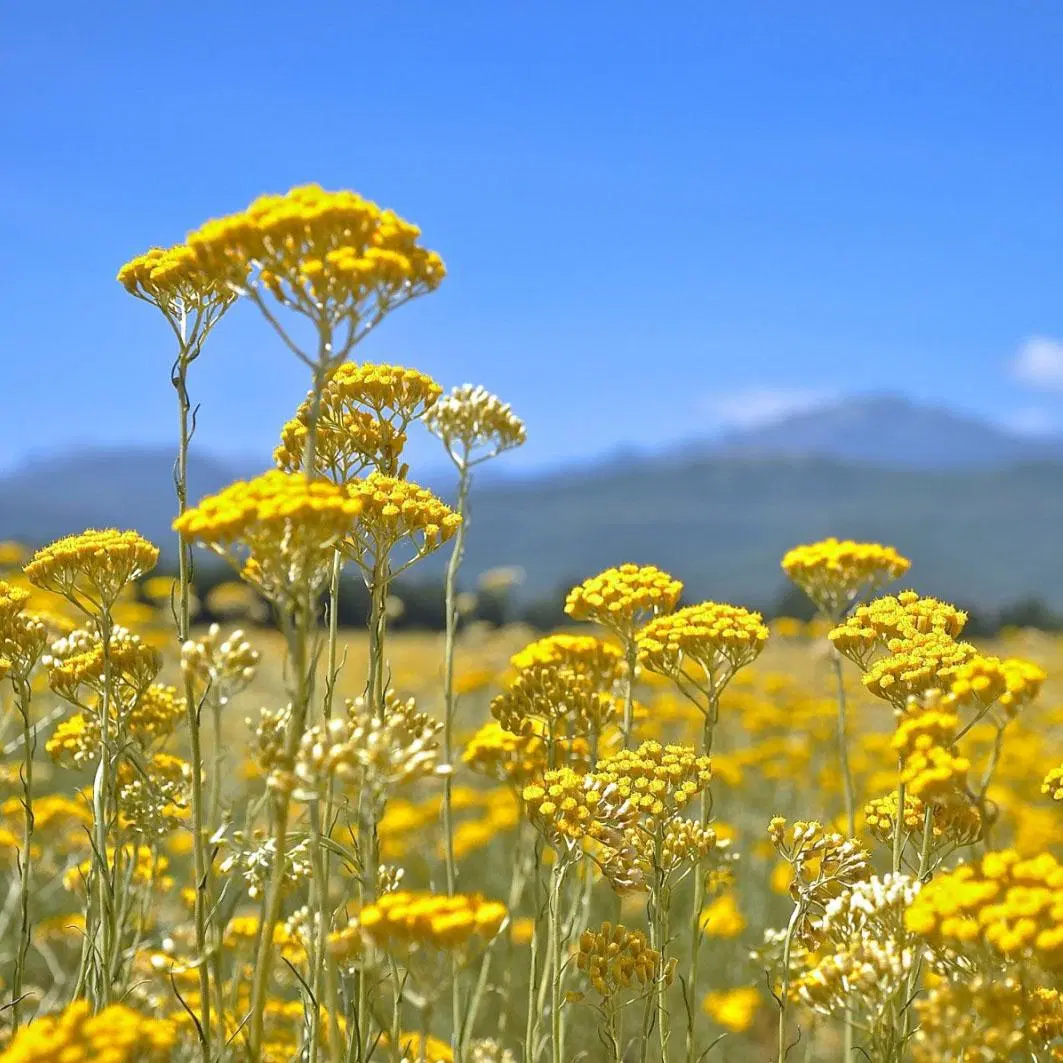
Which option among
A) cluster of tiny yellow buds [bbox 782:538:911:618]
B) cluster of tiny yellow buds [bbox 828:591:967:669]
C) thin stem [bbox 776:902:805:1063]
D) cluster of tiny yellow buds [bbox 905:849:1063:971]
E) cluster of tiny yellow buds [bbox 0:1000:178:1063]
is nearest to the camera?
cluster of tiny yellow buds [bbox 0:1000:178:1063]

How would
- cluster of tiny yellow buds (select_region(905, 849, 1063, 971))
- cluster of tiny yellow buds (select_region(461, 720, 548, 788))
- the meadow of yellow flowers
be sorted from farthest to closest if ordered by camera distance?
cluster of tiny yellow buds (select_region(461, 720, 548, 788))
the meadow of yellow flowers
cluster of tiny yellow buds (select_region(905, 849, 1063, 971))

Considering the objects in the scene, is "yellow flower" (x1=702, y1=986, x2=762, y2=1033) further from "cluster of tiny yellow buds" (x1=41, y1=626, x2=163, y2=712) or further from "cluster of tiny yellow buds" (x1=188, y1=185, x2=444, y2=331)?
"cluster of tiny yellow buds" (x1=188, y1=185, x2=444, y2=331)

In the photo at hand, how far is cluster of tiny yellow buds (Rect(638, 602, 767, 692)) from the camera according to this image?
4195mm

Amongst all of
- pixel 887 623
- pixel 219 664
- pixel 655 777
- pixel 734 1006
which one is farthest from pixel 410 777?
pixel 734 1006

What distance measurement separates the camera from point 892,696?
368 centimetres

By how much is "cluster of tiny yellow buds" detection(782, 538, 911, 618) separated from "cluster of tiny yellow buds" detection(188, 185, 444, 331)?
8.37 feet

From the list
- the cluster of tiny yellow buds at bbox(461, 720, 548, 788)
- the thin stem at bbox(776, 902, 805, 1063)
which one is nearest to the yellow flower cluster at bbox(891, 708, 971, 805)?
the thin stem at bbox(776, 902, 805, 1063)

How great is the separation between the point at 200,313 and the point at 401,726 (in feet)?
5.77

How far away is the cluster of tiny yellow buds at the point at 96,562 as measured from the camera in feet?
12.7

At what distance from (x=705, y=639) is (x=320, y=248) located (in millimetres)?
2126

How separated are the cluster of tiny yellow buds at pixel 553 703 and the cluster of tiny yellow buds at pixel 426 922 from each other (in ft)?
5.88

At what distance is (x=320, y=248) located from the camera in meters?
2.98

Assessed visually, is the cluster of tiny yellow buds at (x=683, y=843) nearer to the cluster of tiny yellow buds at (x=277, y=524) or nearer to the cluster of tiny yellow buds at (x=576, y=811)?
the cluster of tiny yellow buds at (x=576, y=811)

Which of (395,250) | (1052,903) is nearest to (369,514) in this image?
(395,250)
